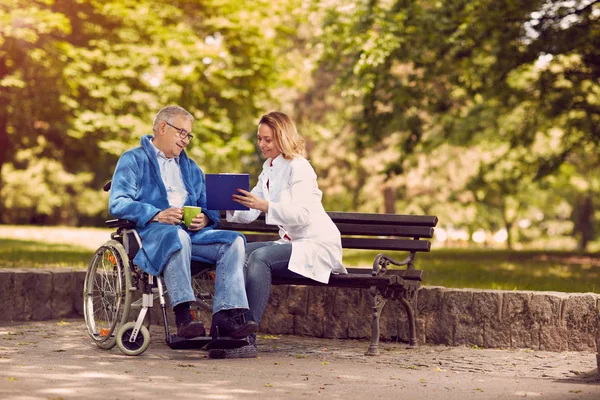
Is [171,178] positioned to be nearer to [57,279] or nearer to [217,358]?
[217,358]

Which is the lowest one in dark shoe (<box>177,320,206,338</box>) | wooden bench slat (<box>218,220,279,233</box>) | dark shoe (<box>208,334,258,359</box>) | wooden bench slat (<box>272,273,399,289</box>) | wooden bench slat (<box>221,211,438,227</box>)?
dark shoe (<box>208,334,258,359</box>)

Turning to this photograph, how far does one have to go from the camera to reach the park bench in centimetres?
669

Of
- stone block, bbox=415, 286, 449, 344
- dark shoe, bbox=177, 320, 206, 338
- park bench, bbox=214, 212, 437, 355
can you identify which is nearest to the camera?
dark shoe, bbox=177, 320, 206, 338

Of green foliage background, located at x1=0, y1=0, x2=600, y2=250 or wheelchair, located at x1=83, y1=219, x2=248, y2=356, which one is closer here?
wheelchair, located at x1=83, y1=219, x2=248, y2=356

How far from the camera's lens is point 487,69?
16875 mm

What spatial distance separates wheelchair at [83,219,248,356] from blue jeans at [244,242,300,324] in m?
0.25

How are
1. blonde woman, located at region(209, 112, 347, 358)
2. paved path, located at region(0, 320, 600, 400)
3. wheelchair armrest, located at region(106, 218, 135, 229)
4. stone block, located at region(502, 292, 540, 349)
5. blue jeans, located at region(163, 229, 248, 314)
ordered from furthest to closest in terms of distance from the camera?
1. stone block, located at region(502, 292, 540, 349)
2. blonde woman, located at region(209, 112, 347, 358)
3. wheelchair armrest, located at region(106, 218, 135, 229)
4. blue jeans, located at region(163, 229, 248, 314)
5. paved path, located at region(0, 320, 600, 400)

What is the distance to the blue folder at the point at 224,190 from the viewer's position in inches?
252

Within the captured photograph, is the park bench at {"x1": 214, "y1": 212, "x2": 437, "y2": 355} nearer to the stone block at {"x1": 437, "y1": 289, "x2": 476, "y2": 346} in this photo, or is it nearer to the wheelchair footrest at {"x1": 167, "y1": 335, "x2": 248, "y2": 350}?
the stone block at {"x1": 437, "y1": 289, "x2": 476, "y2": 346}

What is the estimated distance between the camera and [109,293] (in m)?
6.54

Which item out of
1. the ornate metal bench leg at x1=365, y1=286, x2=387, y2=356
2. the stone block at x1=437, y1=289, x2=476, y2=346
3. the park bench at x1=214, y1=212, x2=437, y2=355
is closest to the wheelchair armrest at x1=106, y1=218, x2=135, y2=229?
the park bench at x1=214, y1=212, x2=437, y2=355

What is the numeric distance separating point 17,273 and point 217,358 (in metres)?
2.61

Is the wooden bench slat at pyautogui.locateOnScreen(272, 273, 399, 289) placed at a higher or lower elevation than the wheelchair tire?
higher

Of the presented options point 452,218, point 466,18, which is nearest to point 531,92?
point 466,18
